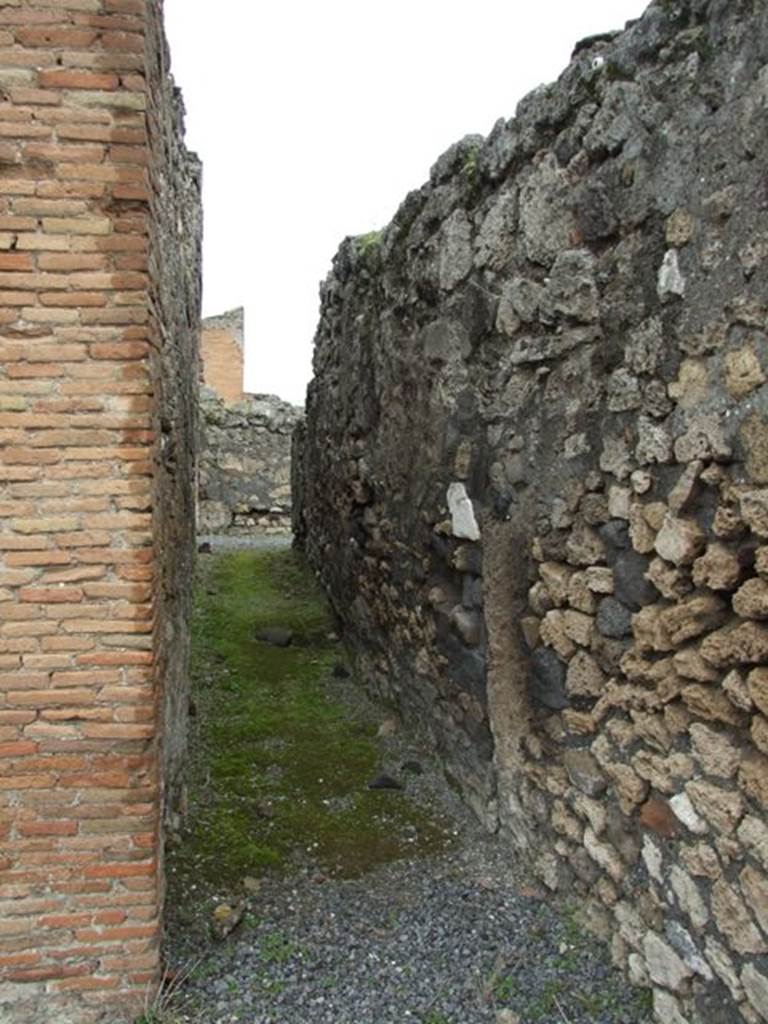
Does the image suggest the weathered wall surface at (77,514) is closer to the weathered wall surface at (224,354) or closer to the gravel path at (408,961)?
the gravel path at (408,961)

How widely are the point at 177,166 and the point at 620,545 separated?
3.67 meters

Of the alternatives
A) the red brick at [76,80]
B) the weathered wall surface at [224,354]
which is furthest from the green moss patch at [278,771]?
the weathered wall surface at [224,354]

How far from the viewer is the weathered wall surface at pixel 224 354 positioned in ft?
72.9

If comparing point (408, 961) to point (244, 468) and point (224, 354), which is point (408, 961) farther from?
point (224, 354)

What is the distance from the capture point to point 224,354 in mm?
22422

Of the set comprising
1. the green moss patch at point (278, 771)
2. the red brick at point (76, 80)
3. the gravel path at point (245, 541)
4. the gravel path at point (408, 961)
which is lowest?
the gravel path at point (408, 961)

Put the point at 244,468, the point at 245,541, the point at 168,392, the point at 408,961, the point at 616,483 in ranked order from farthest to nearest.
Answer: the point at 244,468
the point at 245,541
the point at 168,392
the point at 408,961
the point at 616,483

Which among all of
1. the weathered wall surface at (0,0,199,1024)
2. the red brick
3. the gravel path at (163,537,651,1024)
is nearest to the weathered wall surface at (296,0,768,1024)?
the gravel path at (163,537,651,1024)

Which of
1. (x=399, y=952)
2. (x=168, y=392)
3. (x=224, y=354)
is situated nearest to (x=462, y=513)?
(x=168, y=392)

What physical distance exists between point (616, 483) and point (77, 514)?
1969 mm

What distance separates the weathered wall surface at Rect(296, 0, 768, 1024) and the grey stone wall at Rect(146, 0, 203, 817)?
4.64ft

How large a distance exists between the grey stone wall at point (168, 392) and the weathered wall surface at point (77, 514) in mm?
189

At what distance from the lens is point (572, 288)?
11.7 ft

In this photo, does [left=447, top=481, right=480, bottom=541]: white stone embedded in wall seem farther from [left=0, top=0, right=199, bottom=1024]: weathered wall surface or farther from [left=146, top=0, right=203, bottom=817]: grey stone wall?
[left=0, top=0, right=199, bottom=1024]: weathered wall surface
